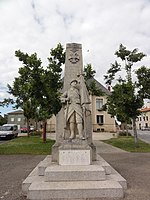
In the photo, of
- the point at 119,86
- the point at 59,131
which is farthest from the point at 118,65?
the point at 59,131

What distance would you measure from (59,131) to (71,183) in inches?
107

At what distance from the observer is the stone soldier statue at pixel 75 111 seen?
6.72m

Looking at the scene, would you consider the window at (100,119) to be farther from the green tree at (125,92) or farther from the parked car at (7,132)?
the green tree at (125,92)

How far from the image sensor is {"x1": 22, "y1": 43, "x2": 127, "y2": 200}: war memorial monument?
15.9ft

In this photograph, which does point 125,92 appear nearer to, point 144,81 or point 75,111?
point 144,81

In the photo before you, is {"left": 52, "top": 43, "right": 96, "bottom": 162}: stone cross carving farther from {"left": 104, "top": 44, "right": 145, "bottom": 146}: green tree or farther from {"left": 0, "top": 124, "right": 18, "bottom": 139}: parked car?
{"left": 0, "top": 124, "right": 18, "bottom": 139}: parked car

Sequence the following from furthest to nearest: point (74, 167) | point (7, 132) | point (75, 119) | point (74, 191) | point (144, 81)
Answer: point (7, 132) < point (144, 81) < point (75, 119) < point (74, 167) < point (74, 191)

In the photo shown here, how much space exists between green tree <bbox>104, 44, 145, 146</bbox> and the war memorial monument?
7.92 metres

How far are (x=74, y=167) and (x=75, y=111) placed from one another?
5.59 feet

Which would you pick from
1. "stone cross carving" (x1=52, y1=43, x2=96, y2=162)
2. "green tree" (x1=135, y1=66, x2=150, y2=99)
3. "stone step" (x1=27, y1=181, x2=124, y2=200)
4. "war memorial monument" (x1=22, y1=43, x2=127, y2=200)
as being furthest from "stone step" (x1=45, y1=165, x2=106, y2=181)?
"green tree" (x1=135, y1=66, x2=150, y2=99)

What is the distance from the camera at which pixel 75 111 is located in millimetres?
6828

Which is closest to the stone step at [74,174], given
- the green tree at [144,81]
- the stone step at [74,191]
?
the stone step at [74,191]

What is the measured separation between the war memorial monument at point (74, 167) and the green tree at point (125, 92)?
7.92 meters

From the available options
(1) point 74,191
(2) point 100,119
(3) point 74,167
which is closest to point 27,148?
(3) point 74,167
